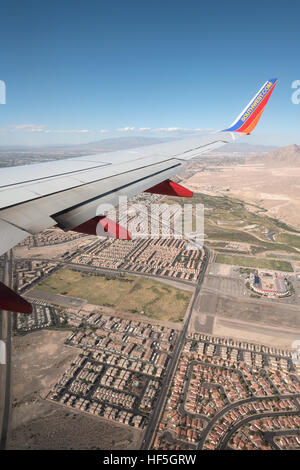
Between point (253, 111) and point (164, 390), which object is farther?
point (164, 390)

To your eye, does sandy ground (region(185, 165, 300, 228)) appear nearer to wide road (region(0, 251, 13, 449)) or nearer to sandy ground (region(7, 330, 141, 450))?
sandy ground (region(7, 330, 141, 450))

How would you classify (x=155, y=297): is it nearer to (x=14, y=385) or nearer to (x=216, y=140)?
(x=14, y=385)

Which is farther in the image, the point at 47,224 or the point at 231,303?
the point at 231,303

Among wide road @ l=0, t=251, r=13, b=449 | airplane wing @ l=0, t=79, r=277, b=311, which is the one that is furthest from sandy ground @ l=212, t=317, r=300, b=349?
airplane wing @ l=0, t=79, r=277, b=311

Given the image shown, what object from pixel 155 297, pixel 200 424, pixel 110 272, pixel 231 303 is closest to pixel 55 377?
pixel 200 424

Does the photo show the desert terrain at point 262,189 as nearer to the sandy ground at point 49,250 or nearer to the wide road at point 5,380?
the sandy ground at point 49,250

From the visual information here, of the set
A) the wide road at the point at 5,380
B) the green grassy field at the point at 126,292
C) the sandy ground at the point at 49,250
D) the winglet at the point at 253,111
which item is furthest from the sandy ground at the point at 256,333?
the sandy ground at the point at 49,250

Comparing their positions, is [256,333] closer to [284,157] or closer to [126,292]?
[126,292]

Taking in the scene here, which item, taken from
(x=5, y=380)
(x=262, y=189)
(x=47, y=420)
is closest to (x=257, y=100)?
(x=47, y=420)
